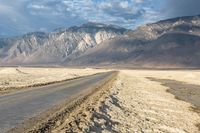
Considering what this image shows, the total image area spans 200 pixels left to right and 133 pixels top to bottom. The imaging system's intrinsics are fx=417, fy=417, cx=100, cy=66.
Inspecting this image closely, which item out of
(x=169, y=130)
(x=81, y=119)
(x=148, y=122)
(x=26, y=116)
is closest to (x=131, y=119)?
(x=148, y=122)

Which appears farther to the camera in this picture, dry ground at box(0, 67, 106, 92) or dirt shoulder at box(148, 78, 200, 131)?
dry ground at box(0, 67, 106, 92)

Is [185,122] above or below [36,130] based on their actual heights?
below

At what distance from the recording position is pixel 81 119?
18.0 m

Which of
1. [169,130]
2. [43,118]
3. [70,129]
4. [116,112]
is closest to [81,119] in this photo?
[43,118]

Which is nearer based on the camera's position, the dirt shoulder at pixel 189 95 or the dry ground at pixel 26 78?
the dirt shoulder at pixel 189 95

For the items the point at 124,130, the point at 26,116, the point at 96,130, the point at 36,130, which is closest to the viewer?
the point at 36,130

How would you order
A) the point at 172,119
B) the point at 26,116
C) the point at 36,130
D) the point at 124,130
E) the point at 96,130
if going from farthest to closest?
the point at 172,119 < the point at 26,116 < the point at 124,130 < the point at 96,130 < the point at 36,130

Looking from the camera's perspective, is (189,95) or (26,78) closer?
(189,95)

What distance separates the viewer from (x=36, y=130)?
14648mm

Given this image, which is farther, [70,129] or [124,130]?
[124,130]

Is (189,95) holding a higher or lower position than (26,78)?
lower

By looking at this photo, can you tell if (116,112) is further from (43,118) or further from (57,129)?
(57,129)

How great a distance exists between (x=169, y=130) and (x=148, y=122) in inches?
72.4

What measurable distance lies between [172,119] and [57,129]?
982 cm
